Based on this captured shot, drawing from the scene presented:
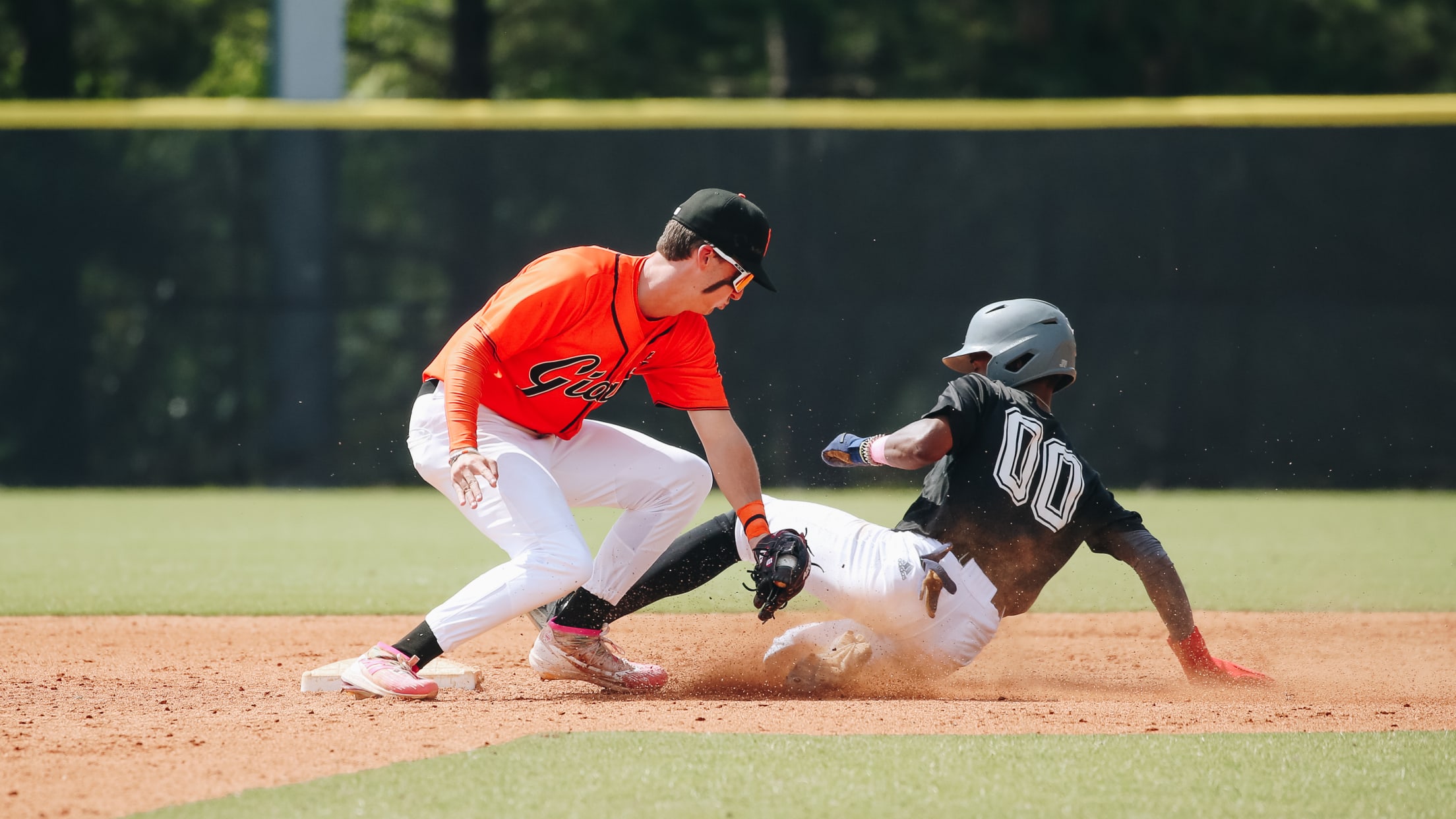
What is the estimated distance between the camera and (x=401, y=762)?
3.10m

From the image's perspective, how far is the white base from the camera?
411 cm

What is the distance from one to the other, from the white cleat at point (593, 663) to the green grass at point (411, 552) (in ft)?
5.53

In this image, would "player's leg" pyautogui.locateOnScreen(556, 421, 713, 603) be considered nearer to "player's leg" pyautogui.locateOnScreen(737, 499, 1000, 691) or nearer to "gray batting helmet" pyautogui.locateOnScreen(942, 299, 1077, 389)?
"player's leg" pyautogui.locateOnScreen(737, 499, 1000, 691)

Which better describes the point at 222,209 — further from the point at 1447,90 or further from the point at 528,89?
the point at 1447,90

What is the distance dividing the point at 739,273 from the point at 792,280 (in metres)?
7.41

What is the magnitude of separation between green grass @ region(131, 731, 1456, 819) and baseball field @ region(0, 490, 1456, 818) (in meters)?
0.01

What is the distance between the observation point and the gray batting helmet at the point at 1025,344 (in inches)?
168

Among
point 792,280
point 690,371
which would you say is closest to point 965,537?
point 690,371

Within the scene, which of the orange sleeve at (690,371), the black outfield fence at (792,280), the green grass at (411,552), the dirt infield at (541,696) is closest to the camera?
the dirt infield at (541,696)

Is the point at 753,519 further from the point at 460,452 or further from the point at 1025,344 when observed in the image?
the point at 1025,344

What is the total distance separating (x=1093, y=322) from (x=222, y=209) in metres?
7.07

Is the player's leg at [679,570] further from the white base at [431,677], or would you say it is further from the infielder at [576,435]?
the white base at [431,677]

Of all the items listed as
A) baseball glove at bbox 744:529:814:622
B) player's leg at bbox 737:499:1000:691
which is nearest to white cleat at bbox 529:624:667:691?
player's leg at bbox 737:499:1000:691

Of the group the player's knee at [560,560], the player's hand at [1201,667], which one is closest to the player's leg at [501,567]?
the player's knee at [560,560]
